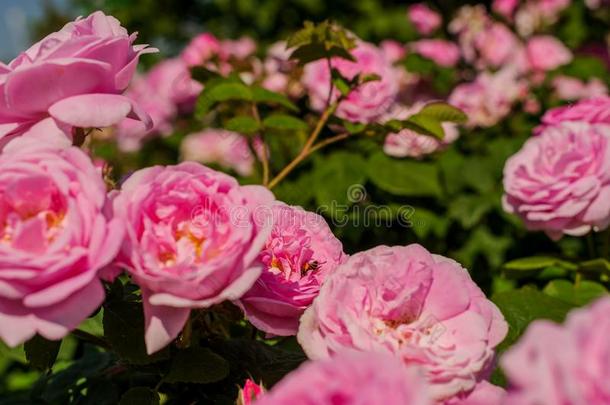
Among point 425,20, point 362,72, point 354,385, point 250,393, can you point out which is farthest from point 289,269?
point 425,20

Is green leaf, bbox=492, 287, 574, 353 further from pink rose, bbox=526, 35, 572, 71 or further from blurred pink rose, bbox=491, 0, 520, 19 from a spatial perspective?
blurred pink rose, bbox=491, 0, 520, 19

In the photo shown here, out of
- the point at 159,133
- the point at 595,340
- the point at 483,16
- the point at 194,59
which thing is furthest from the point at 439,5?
the point at 595,340

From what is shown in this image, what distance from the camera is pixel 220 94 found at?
1.40 metres

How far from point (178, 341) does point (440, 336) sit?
310 mm

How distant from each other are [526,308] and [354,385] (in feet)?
2.47

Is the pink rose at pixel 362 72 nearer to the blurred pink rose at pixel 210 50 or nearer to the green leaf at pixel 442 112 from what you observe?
the green leaf at pixel 442 112

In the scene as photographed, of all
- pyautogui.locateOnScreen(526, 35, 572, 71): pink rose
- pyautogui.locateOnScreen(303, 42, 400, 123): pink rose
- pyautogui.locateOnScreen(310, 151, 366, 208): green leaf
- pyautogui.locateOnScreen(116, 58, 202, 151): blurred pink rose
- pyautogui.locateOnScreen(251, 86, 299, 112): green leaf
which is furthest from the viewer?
pyautogui.locateOnScreen(526, 35, 572, 71): pink rose

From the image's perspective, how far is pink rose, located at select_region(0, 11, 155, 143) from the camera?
30.0 inches

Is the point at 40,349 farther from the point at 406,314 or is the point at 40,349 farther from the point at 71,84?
the point at 406,314

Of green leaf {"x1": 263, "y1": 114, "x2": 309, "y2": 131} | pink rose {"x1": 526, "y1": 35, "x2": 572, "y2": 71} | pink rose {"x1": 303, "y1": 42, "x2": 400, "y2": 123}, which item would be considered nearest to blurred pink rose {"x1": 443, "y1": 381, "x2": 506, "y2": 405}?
green leaf {"x1": 263, "y1": 114, "x2": 309, "y2": 131}

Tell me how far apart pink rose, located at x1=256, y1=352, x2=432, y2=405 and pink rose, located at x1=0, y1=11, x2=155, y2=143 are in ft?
1.21

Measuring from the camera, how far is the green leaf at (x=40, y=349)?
82cm

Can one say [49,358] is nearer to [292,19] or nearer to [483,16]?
[483,16]

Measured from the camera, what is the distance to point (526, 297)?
1209 mm
